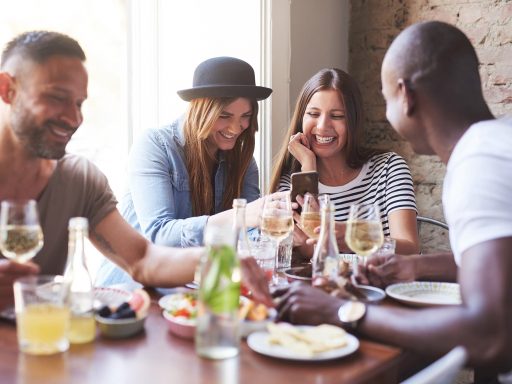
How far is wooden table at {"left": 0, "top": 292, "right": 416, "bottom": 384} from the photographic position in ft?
3.49

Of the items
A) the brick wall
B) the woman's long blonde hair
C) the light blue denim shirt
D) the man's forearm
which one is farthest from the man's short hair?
the brick wall

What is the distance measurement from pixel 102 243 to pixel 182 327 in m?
0.64

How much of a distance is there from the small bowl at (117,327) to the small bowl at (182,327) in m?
0.08

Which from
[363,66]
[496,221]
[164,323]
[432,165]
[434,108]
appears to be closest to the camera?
[496,221]

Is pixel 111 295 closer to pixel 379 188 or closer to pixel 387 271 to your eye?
pixel 387 271

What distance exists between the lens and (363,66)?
3.71m

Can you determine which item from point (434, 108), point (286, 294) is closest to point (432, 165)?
point (434, 108)

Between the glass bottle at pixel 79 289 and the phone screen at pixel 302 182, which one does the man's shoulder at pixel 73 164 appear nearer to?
the glass bottle at pixel 79 289

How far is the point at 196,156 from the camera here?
2545 mm

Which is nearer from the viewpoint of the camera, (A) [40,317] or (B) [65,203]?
(A) [40,317]

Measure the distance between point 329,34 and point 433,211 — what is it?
1.23 metres

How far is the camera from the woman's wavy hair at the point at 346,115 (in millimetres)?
2746

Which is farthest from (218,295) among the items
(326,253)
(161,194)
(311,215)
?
Answer: (161,194)

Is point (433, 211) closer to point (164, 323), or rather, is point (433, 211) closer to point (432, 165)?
point (432, 165)
